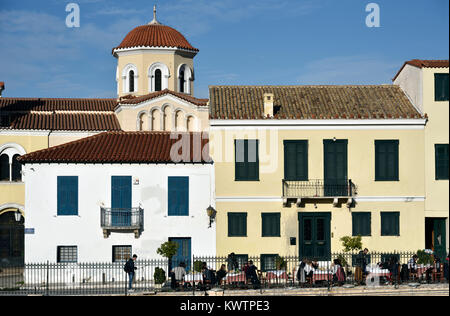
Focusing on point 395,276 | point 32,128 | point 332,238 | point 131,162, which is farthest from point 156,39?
point 395,276

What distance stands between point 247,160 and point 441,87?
9654 millimetres

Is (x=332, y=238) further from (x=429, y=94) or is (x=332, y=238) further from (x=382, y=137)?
(x=429, y=94)

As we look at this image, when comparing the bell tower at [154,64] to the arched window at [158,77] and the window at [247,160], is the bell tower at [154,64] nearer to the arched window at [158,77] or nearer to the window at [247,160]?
the arched window at [158,77]

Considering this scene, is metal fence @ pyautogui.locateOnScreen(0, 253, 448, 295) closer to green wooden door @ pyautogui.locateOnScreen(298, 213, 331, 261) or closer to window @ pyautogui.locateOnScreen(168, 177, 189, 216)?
green wooden door @ pyautogui.locateOnScreen(298, 213, 331, 261)

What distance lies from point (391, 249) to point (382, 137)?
528cm

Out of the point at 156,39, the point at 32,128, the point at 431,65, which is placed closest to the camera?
the point at 431,65

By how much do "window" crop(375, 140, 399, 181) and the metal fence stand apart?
3.75m

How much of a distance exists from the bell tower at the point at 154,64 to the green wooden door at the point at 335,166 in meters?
23.3

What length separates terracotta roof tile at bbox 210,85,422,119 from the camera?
141ft

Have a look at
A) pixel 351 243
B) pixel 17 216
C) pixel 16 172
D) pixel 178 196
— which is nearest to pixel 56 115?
pixel 16 172

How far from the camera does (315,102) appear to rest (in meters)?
44.2

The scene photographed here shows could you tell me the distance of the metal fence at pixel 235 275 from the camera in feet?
120

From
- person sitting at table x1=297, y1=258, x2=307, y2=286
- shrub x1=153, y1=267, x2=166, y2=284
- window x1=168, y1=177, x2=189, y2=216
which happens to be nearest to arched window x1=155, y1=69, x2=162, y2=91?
window x1=168, y1=177, x2=189, y2=216
